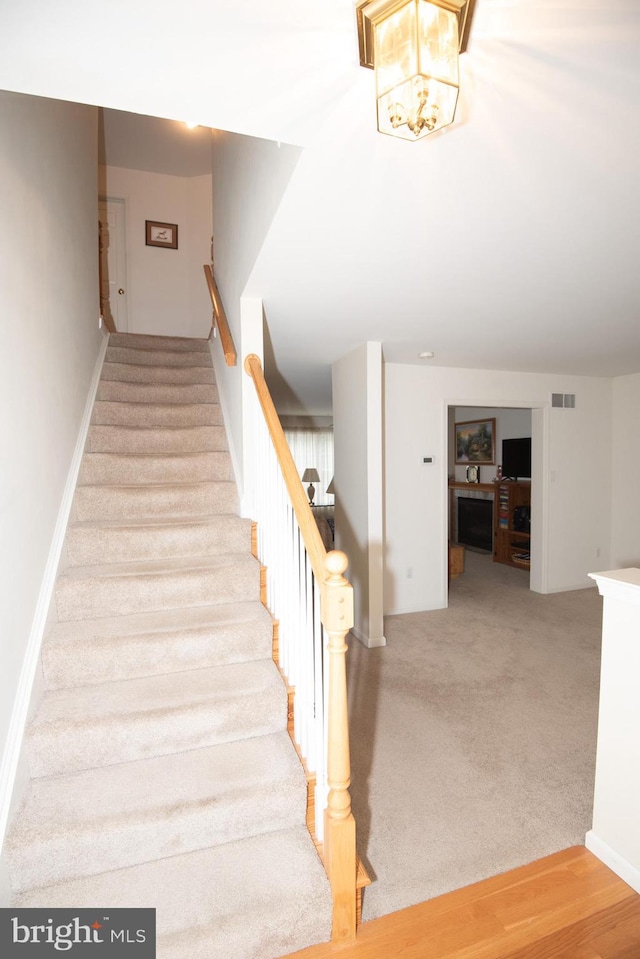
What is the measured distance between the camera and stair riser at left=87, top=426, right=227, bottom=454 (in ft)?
10.4

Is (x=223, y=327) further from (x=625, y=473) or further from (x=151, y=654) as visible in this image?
(x=625, y=473)

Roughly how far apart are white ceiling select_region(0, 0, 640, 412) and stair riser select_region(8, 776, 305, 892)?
212 cm

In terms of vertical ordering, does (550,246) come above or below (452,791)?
above

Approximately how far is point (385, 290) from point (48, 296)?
1685 mm

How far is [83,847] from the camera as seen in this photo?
60.6 inches

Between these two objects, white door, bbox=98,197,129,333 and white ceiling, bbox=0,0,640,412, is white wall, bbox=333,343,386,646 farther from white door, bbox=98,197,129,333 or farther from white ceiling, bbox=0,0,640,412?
white door, bbox=98,197,129,333

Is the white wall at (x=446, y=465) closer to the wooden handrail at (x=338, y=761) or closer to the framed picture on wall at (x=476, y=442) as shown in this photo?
the framed picture on wall at (x=476, y=442)

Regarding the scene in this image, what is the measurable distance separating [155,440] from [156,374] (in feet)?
2.67

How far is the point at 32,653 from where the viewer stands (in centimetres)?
190

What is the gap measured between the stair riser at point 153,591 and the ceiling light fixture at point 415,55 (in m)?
2.04

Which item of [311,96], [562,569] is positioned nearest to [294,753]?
[311,96]

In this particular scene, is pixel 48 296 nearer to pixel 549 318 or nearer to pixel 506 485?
pixel 549 318

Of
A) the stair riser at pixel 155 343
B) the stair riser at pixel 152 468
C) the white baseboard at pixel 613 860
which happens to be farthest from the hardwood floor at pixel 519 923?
the stair riser at pixel 155 343

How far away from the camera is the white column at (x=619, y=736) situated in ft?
5.51
